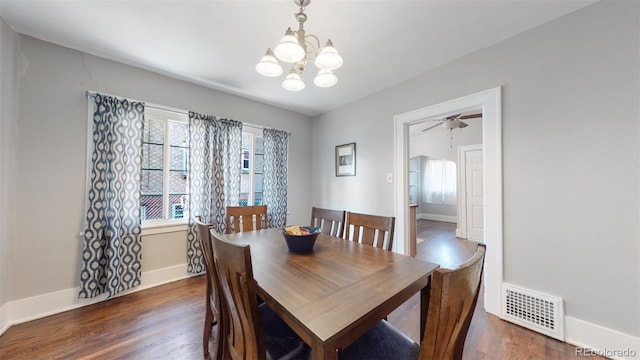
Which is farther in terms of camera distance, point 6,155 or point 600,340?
point 6,155

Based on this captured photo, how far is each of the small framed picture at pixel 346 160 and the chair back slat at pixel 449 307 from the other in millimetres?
2817

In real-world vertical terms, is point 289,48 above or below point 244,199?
above

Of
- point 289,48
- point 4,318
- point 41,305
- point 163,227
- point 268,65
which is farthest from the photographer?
point 163,227

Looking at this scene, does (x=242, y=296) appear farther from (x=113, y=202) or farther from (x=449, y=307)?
(x=113, y=202)

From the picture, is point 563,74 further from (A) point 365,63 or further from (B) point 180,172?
(B) point 180,172

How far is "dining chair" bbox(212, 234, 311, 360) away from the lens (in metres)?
0.81

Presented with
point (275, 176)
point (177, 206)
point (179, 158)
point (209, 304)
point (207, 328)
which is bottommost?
point (207, 328)

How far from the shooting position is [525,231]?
1931 mm

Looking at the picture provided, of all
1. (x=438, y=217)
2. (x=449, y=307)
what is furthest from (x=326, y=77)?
(x=438, y=217)

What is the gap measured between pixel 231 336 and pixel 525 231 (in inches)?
95.1

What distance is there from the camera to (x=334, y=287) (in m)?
1.01

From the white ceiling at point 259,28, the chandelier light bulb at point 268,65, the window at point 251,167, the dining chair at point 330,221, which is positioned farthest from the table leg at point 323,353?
the window at point 251,167

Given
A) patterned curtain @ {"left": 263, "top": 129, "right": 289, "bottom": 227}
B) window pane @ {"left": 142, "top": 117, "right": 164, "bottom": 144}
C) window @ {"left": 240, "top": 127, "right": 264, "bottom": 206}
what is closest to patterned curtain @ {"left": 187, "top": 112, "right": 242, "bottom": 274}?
window @ {"left": 240, "top": 127, "right": 264, "bottom": 206}

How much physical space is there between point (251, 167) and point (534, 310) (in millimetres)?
3586
